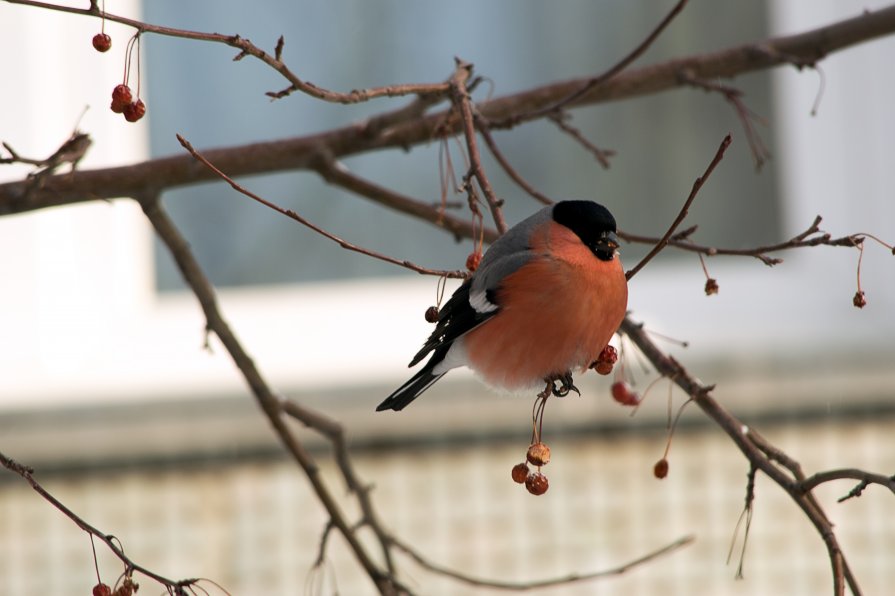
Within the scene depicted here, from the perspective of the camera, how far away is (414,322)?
122 inches

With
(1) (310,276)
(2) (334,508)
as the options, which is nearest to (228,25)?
(1) (310,276)

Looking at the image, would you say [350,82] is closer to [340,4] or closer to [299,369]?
[340,4]

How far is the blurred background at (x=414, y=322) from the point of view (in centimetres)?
286

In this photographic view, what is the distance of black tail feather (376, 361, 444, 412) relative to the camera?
1362 millimetres

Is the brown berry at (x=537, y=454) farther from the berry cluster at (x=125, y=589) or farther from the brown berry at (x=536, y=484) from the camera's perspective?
the berry cluster at (x=125, y=589)

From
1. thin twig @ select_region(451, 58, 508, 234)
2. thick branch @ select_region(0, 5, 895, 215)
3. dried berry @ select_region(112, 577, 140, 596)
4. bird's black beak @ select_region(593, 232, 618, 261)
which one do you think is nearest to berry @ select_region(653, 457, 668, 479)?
bird's black beak @ select_region(593, 232, 618, 261)

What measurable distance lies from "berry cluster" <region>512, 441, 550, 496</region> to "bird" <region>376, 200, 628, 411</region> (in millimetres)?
125

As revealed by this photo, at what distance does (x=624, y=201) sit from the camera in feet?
11.0

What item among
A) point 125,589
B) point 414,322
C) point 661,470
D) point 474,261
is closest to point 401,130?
point 474,261

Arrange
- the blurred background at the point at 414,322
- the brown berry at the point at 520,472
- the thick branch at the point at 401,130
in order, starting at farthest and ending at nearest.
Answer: the blurred background at the point at 414,322
the thick branch at the point at 401,130
the brown berry at the point at 520,472

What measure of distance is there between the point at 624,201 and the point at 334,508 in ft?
6.52

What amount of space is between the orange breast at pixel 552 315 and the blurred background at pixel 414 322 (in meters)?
1.49

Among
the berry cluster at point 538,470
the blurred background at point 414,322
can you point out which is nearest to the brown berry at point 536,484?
the berry cluster at point 538,470

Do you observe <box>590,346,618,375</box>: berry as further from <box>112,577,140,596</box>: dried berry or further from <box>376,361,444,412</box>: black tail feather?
<box>112,577,140,596</box>: dried berry
